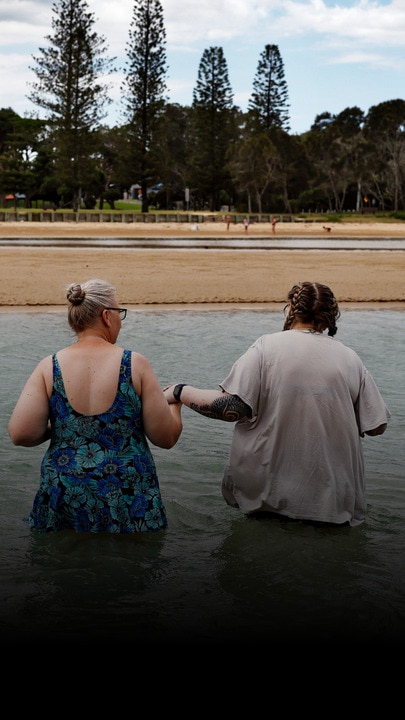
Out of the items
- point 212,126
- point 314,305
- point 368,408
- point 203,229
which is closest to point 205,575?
point 368,408

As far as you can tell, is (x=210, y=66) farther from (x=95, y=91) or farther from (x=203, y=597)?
(x=203, y=597)

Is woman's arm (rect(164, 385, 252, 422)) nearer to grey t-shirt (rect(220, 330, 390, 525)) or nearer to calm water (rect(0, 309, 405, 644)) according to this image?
grey t-shirt (rect(220, 330, 390, 525))

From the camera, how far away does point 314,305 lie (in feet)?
12.3

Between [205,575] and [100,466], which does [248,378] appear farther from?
[205,575]

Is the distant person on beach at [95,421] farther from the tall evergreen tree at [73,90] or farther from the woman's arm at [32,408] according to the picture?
the tall evergreen tree at [73,90]

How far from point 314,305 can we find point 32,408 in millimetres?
1152

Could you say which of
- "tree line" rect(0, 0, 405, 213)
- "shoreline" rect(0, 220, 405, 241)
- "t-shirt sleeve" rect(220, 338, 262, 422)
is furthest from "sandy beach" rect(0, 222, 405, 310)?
"tree line" rect(0, 0, 405, 213)

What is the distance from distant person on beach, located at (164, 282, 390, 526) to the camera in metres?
3.74

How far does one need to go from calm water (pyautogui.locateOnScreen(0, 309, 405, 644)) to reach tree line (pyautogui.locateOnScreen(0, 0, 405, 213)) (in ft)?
184

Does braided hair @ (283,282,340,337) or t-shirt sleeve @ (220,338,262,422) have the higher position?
braided hair @ (283,282,340,337)

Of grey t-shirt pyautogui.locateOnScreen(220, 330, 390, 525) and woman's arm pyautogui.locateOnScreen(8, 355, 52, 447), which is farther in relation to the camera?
grey t-shirt pyautogui.locateOnScreen(220, 330, 390, 525)

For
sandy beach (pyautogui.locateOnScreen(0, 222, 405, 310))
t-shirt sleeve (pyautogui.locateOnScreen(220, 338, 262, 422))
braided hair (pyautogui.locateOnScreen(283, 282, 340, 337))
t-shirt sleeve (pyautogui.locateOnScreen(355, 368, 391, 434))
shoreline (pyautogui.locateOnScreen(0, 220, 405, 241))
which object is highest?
braided hair (pyautogui.locateOnScreen(283, 282, 340, 337))

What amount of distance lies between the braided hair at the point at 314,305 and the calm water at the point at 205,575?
876 mm

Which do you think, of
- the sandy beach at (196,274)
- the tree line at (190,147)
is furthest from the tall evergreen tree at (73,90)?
the sandy beach at (196,274)
